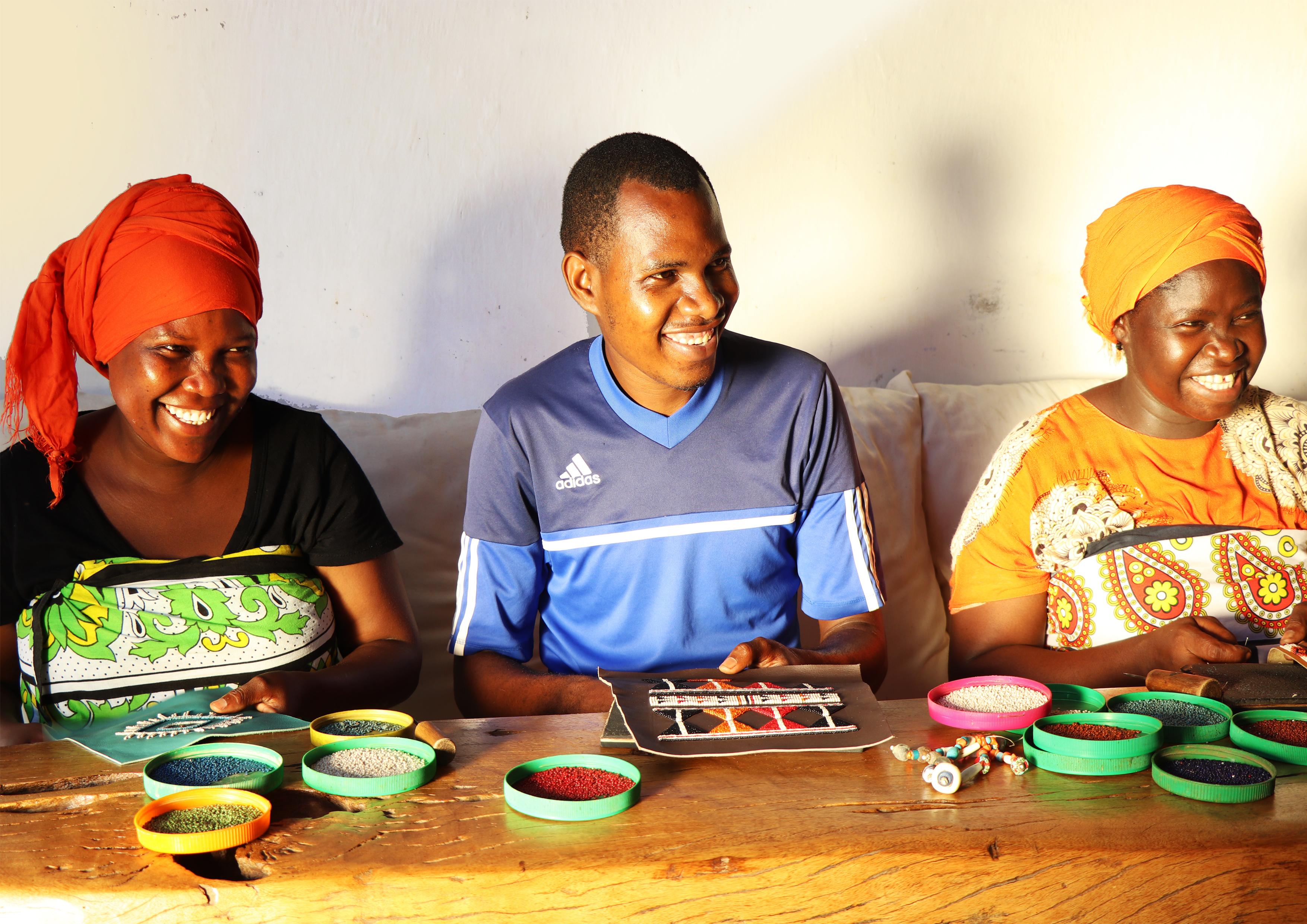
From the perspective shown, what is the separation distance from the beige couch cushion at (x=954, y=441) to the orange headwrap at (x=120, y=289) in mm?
1463

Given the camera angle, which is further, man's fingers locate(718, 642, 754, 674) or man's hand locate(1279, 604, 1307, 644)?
man's hand locate(1279, 604, 1307, 644)

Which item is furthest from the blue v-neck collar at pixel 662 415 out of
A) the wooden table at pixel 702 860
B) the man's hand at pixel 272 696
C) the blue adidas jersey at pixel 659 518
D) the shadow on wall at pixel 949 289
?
the shadow on wall at pixel 949 289

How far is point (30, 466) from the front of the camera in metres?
1.63

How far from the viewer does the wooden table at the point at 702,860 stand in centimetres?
92

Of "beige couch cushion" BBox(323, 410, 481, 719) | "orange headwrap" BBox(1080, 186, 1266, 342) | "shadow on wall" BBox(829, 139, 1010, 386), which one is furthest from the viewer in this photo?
"shadow on wall" BBox(829, 139, 1010, 386)

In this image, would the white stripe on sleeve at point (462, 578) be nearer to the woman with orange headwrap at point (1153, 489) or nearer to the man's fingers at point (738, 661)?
the man's fingers at point (738, 661)

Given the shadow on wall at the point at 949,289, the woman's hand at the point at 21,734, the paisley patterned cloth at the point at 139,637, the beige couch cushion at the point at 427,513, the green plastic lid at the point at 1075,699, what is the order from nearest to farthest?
the green plastic lid at the point at 1075,699
the woman's hand at the point at 21,734
the paisley patterned cloth at the point at 139,637
the beige couch cushion at the point at 427,513
the shadow on wall at the point at 949,289

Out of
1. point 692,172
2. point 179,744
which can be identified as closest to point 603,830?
point 179,744

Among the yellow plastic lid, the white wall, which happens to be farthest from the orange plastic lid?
the white wall

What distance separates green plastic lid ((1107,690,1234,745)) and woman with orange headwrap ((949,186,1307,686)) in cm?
36

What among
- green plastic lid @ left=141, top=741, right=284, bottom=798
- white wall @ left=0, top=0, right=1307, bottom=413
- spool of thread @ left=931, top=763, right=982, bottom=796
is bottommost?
spool of thread @ left=931, top=763, right=982, bottom=796

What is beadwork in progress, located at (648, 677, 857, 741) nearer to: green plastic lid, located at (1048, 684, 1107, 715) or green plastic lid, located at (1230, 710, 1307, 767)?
green plastic lid, located at (1048, 684, 1107, 715)

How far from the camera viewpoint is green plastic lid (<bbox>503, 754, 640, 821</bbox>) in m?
1.01

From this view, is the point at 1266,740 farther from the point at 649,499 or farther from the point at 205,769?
the point at 205,769
